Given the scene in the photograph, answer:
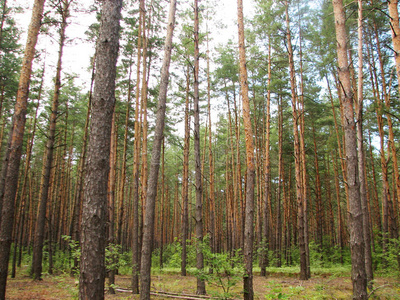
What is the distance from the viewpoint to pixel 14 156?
564cm

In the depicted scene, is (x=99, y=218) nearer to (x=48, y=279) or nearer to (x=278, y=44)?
(x=48, y=279)

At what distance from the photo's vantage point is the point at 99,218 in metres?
3.25

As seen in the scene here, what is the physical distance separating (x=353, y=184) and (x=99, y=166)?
4.64 metres

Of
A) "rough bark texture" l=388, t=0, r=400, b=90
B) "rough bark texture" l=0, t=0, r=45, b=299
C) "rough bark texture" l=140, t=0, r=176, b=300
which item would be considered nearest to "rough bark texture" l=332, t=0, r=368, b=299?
"rough bark texture" l=388, t=0, r=400, b=90

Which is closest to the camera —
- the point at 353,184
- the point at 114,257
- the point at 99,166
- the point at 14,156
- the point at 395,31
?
the point at 99,166

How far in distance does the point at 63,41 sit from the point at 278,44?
10580mm

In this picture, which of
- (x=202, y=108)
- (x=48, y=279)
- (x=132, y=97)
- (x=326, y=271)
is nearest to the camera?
(x=48, y=279)

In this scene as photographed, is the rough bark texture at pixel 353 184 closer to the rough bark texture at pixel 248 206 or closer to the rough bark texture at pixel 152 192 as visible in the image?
the rough bark texture at pixel 248 206

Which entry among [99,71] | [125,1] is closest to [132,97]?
[125,1]

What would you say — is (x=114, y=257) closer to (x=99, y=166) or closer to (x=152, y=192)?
(x=152, y=192)

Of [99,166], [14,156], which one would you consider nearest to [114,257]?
[14,156]

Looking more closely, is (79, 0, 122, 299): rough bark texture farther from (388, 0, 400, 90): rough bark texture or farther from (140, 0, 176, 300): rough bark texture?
(388, 0, 400, 90): rough bark texture

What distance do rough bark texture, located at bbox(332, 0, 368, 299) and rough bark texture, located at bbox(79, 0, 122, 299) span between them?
4380 mm

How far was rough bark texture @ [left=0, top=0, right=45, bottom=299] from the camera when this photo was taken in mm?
5370
